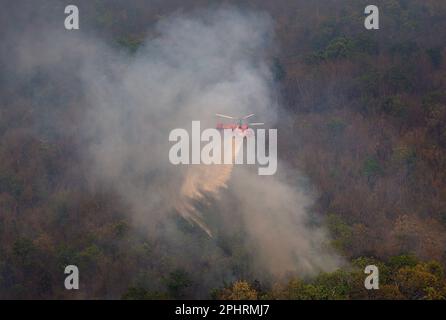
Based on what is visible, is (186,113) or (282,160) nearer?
(282,160)

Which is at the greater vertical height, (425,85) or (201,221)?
(425,85)

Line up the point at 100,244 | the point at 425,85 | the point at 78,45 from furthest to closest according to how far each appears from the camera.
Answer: the point at 78,45 → the point at 425,85 → the point at 100,244

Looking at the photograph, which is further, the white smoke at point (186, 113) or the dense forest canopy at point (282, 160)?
the white smoke at point (186, 113)

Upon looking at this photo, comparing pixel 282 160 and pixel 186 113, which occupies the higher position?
pixel 186 113

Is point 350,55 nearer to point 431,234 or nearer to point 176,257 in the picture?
point 431,234

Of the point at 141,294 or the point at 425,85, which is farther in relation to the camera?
the point at 425,85

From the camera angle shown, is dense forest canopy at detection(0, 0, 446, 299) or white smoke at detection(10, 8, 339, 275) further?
white smoke at detection(10, 8, 339, 275)
